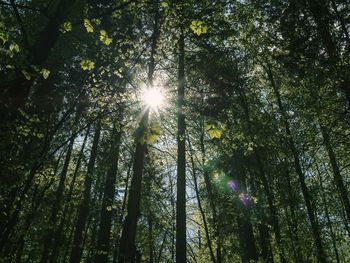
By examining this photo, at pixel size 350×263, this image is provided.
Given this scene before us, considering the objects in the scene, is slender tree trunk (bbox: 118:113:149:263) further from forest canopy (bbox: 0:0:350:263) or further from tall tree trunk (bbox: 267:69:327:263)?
tall tree trunk (bbox: 267:69:327:263)

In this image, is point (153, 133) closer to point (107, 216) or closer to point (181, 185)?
point (181, 185)

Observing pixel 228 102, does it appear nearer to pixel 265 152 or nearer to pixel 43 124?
pixel 265 152

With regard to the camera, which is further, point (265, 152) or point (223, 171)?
point (223, 171)

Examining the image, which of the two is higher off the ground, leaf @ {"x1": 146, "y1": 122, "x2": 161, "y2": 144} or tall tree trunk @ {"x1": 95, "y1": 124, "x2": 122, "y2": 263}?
tall tree trunk @ {"x1": 95, "y1": 124, "x2": 122, "y2": 263}

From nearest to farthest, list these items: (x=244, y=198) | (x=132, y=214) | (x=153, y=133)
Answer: (x=153, y=133) → (x=132, y=214) → (x=244, y=198)

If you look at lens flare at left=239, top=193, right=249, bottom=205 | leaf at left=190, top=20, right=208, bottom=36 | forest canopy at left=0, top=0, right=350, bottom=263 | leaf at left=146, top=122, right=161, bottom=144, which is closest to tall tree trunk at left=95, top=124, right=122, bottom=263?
forest canopy at left=0, top=0, right=350, bottom=263

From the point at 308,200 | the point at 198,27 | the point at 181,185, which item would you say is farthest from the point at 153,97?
the point at 308,200

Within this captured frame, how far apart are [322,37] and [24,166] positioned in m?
10.3

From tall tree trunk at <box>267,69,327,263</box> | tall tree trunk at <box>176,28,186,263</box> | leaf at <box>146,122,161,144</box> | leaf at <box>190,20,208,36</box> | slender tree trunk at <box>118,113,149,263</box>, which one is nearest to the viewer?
leaf at <box>146,122,161,144</box>

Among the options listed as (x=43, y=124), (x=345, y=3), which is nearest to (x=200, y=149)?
(x=345, y=3)

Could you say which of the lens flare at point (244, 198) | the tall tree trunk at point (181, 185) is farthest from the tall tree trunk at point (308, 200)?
the tall tree trunk at point (181, 185)

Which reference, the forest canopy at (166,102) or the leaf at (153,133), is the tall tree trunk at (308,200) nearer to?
the forest canopy at (166,102)

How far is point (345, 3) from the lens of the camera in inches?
476

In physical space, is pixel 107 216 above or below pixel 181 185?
below
